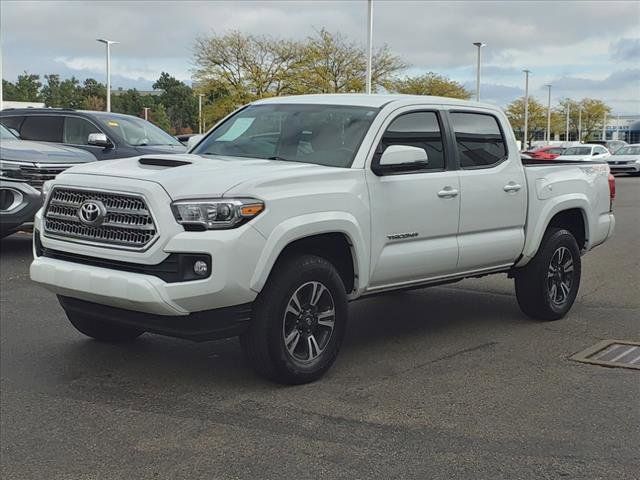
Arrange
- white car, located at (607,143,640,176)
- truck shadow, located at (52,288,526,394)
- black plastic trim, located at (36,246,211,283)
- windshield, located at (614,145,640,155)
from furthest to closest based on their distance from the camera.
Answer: windshield, located at (614,145,640,155) → white car, located at (607,143,640,176) → truck shadow, located at (52,288,526,394) → black plastic trim, located at (36,246,211,283)

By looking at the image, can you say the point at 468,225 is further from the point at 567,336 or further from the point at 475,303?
the point at 475,303

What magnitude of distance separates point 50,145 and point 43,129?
7.89ft

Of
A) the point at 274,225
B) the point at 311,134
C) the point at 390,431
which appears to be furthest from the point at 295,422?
the point at 311,134

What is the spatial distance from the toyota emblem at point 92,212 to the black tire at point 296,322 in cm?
106

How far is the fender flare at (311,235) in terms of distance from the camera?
493 centimetres

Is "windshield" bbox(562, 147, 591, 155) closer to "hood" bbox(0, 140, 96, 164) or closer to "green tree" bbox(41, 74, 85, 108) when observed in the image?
"hood" bbox(0, 140, 96, 164)

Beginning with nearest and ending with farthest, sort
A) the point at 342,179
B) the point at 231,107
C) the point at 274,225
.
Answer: the point at 274,225
the point at 342,179
the point at 231,107

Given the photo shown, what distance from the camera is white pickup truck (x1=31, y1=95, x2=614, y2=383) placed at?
4.84 m

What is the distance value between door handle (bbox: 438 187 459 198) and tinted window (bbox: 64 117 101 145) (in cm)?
A: 821

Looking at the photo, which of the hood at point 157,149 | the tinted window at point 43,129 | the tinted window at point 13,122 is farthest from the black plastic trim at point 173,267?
the tinted window at point 13,122

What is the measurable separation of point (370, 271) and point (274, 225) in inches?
38.0

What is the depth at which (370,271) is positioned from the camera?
5.68m

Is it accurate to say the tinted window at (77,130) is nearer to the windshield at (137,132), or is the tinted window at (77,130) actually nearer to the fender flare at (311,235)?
the windshield at (137,132)

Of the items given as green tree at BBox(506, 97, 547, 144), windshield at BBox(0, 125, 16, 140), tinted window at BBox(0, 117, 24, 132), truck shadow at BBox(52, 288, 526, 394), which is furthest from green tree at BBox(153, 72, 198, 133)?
truck shadow at BBox(52, 288, 526, 394)
